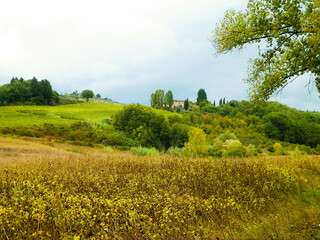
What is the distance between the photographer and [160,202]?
602cm

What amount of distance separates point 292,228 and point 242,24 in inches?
407

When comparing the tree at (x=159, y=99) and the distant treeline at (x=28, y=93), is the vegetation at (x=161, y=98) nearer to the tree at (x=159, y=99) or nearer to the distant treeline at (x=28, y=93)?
the tree at (x=159, y=99)

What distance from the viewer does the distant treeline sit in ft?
270

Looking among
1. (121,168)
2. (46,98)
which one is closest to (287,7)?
(121,168)

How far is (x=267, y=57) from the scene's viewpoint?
13.3 metres

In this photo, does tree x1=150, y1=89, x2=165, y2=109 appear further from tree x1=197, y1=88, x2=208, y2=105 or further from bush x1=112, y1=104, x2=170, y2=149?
bush x1=112, y1=104, x2=170, y2=149

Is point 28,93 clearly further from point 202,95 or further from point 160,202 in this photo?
point 202,95

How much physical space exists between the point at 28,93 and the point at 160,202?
318ft

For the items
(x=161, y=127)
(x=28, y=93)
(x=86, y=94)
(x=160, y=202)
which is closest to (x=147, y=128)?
(x=161, y=127)

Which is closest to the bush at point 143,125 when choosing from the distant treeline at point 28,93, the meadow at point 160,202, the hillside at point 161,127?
the hillside at point 161,127

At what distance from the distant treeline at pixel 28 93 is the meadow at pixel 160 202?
8824 centimetres

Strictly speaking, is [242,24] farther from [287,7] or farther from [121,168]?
[121,168]

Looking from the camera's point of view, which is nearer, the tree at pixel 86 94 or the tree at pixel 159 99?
the tree at pixel 159 99

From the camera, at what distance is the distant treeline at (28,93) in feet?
270
